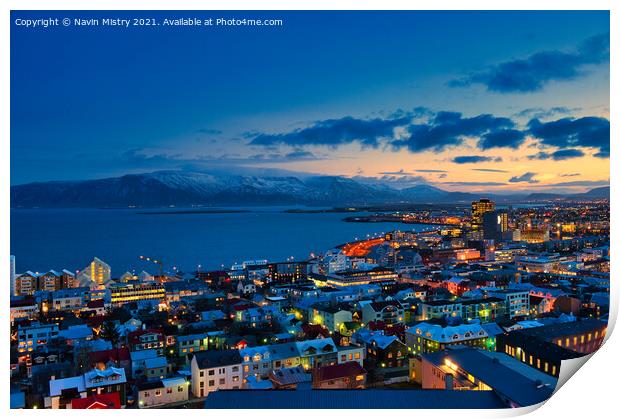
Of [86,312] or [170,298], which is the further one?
[170,298]

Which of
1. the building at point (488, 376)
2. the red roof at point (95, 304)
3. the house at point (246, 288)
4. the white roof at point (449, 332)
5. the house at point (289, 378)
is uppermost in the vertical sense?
the building at point (488, 376)

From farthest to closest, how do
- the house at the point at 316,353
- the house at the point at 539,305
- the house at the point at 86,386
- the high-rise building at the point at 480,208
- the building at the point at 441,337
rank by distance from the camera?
the high-rise building at the point at 480,208 < the house at the point at 539,305 < the building at the point at 441,337 < the house at the point at 316,353 < the house at the point at 86,386

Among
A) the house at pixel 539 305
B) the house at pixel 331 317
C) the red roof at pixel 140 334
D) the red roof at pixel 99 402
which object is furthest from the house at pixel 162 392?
the house at pixel 539 305

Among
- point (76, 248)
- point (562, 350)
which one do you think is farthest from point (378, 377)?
Answer: point (76, 248)

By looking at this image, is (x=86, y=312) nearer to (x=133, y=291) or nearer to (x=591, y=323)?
(x=133, y=291)

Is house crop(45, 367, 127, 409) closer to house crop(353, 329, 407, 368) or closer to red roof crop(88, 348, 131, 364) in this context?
red roof crop(88, 348, 131, 364)

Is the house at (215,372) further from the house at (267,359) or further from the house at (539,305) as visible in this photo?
the house at (539,305)
